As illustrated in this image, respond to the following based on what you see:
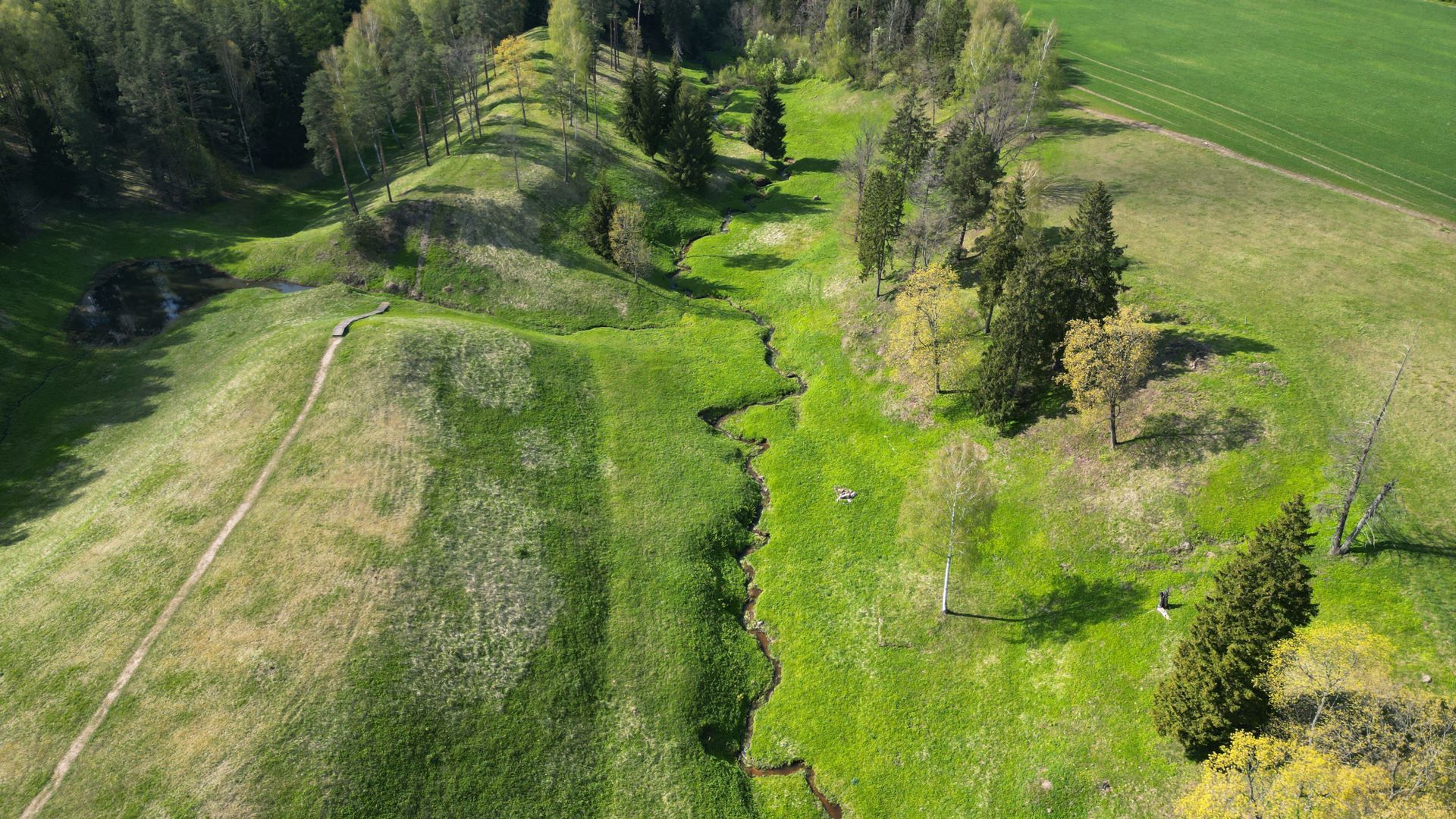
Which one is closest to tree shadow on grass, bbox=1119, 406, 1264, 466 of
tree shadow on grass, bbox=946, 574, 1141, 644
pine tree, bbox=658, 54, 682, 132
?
tree shadow on grass, bbox=946, 574, 1141, 644

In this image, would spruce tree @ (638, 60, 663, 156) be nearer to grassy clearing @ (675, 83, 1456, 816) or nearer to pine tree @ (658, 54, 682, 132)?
pine tree @ (658, 54, 682, 132)

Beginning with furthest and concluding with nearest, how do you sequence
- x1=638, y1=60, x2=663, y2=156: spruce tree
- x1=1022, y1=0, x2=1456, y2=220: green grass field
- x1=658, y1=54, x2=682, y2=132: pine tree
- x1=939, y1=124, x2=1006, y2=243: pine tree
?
x1=658, y1=54, x2=682, y2=132: pine tree → x1=638, y1=60, x2=663, y2=156: spruce tree → x1=1022, y1=0, x2=1456, y2=220: green grass field → x1=939, y1=124, x2=1006, y2=243: pine tree

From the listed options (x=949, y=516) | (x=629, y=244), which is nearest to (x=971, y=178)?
(x=629, y=244)

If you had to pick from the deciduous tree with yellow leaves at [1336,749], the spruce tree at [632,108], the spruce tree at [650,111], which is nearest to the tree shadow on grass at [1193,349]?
the deciduous tree with yellow leaves at [1336,749]

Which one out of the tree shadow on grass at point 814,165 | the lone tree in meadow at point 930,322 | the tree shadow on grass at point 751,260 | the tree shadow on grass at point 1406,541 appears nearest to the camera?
the tree shadow on grass at point 1406,541

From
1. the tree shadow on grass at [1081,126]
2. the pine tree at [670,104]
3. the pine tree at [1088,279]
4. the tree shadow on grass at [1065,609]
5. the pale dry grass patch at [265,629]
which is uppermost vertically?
the pine tree at [670,104]

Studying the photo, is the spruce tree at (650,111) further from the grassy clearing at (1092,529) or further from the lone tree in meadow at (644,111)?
the grassy clearing at (1092,529)

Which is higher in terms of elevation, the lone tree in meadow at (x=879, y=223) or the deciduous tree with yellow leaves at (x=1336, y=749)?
the lone tree in meadow at (x=879, y=223)

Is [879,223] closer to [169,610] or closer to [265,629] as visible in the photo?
[265,629]
